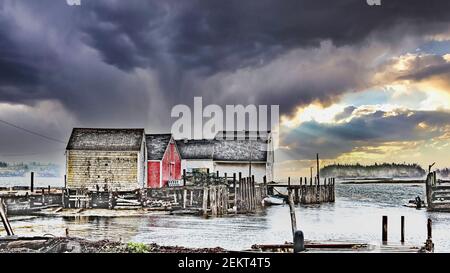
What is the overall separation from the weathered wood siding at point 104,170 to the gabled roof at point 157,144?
364 mm

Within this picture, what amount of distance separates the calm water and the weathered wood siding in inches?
21.8

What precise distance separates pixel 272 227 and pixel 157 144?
2.18 meters

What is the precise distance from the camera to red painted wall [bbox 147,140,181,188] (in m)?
9.61

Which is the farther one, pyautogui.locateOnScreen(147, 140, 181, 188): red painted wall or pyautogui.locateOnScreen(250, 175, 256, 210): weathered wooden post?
pyautogui.locateOnScreen(250, 175, 256, 210): weathered wooden post

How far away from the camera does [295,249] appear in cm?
667

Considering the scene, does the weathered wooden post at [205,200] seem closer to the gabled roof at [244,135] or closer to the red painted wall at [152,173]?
the red painted wall at [152,173]

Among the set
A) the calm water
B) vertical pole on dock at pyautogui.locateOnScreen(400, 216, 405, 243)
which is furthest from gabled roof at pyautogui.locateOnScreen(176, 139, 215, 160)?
vertical pole on dock at pyautogui.locateOnScreen(400, 216, 405, 243)

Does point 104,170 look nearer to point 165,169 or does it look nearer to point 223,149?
point 165,169

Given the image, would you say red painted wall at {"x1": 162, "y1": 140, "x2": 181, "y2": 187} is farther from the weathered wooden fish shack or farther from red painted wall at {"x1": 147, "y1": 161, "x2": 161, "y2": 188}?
the weathered wooden fish shack

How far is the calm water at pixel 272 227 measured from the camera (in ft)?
26.0

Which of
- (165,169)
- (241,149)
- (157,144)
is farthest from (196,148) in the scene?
(165,169)

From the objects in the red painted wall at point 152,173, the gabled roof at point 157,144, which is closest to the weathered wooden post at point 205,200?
the red painted wall at point 152,173
